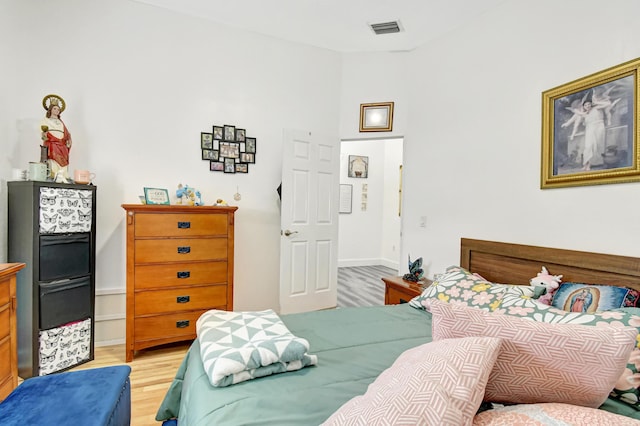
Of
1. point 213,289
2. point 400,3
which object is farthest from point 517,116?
point 213,289

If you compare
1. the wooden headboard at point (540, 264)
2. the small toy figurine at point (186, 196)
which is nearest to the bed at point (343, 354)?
the wooden headboard at point (540, 264)

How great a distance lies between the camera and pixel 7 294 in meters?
1.72

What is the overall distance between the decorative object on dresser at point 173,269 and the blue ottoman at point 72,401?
1115 mm

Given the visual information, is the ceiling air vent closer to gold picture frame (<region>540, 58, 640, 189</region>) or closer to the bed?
gold picture frame (<region>540, 58, 640, 189</region>)

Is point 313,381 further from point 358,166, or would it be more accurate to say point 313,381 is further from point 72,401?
point 358,166

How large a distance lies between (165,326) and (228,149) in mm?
1753

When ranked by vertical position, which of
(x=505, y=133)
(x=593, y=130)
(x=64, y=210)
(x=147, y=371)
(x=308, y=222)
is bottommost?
(x=147, y=371)

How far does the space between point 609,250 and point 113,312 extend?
3668 mm

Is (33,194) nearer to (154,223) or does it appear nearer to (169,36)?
(154,223)

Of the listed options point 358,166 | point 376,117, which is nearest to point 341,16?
point 376,117

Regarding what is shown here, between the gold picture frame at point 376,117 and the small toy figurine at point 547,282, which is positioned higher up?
the gold picture frame at point 376,117

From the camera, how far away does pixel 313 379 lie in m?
1.18

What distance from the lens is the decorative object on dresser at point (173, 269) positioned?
2.49m

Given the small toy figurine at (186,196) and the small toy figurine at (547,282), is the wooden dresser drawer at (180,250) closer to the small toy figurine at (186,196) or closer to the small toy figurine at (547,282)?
the small toy figurine at (186,196)
